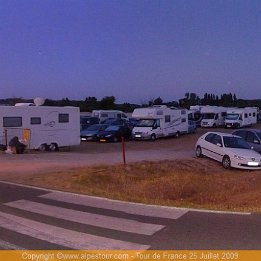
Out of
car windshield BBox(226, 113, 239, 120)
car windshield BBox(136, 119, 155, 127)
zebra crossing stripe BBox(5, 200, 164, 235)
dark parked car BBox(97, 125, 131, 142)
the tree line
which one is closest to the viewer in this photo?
zebra crossing stripe BBox(5, 200, 164, 235)

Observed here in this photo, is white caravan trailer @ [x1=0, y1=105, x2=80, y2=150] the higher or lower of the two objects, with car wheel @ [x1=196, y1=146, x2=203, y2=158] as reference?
higher

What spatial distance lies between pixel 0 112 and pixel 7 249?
21.4 metres

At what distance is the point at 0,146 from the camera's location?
26797mm

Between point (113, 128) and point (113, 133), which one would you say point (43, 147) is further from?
point (113, 128)

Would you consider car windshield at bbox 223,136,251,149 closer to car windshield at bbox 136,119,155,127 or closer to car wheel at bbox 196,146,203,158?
car wheel at bbox 196,146,203,158

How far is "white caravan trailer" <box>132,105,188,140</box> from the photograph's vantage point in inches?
1619

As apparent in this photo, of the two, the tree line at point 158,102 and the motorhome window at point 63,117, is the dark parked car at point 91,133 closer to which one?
the motorhome window at point 63,117

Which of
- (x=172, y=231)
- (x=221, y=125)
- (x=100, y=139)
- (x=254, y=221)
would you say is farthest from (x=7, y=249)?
(x=221, y=125)

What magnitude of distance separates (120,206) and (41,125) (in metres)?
20.2

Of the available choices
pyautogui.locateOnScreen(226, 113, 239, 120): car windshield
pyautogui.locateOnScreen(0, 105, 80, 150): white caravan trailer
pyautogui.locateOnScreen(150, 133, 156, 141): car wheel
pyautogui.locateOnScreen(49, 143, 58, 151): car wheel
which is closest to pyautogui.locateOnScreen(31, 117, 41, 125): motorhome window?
pyautogui.locateOnScreen(0, 105, 80, 150): white caravan trailer

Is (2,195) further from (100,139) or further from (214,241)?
(100,139)

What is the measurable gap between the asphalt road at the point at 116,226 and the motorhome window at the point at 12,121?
17.3 metres

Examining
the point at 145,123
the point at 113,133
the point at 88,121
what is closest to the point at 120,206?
the point at 113,133

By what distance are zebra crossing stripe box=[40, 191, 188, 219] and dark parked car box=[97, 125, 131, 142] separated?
89.8ft
